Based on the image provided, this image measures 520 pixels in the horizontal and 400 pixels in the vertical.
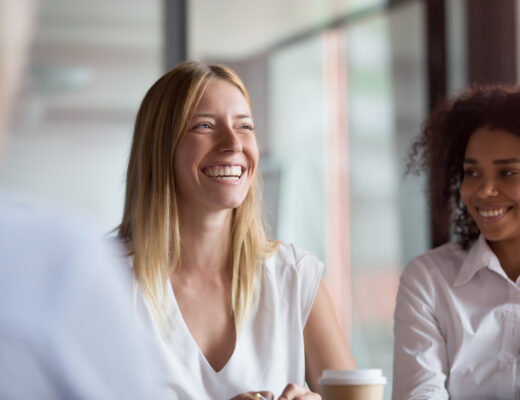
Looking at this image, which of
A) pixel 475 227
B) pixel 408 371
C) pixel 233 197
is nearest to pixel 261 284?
pixel 233 197

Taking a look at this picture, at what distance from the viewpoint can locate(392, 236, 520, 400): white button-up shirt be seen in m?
1.71

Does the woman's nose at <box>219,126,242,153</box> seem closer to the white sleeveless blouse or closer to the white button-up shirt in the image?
the white sleeveless blouse

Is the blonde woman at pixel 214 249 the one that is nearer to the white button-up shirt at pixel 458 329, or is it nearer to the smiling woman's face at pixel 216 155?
the smiling woman's face at pixel 216 155

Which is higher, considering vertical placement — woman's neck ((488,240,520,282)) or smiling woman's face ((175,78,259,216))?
smiling woman's face ((175,78,259,216))

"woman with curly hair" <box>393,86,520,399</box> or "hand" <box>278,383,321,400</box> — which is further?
"woman with curly hair" <box>393,86,520,399</box>

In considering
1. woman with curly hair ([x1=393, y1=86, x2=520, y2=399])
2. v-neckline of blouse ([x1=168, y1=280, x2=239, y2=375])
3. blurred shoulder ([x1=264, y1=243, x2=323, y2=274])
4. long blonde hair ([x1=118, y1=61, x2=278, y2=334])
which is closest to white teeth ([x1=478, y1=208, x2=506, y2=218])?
woman with curly hair ([x1=393, y1=86, x2=520, y2=399])

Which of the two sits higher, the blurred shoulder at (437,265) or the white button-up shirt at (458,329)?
the blurred shoulder at (437,265)

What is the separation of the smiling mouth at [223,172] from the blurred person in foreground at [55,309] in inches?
50.5

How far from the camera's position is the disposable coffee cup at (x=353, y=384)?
1.26 metres

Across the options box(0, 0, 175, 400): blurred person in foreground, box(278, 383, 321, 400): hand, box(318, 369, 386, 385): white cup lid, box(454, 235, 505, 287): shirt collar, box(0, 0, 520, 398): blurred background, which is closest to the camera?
box(0, 0, 175, 400): blurred person in foreground

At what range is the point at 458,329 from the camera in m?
1.77

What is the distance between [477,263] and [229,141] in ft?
2.21

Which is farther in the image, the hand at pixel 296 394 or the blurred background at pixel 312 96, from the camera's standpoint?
the blurred background at pixel 312 96

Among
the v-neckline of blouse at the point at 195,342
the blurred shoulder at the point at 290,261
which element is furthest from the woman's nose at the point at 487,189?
the v-neckline of blouse at the point at 195,342
